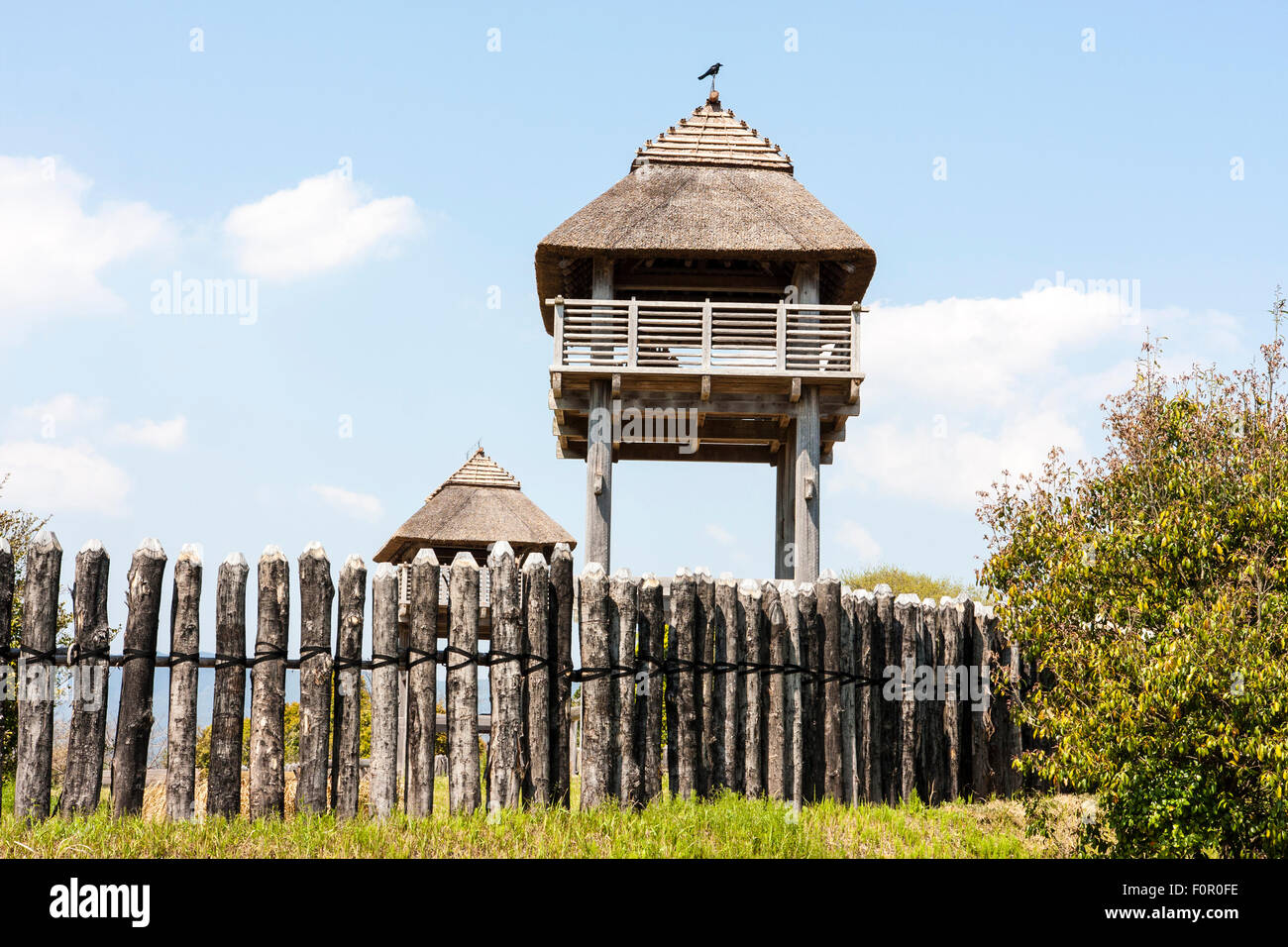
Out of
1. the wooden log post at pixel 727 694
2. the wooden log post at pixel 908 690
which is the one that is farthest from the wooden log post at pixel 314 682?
the wooden log post at pixel 908 690

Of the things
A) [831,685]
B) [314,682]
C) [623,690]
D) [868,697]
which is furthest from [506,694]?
[868,697]

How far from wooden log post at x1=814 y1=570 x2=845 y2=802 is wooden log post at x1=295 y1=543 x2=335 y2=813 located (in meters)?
4.47

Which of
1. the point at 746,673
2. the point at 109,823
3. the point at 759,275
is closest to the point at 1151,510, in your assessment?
the point at 746,673

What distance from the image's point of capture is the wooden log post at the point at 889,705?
1139 centimetres

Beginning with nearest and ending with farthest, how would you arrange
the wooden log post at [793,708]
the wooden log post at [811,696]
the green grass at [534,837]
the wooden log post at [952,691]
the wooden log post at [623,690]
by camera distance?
the green grass at [534,837], the wooden log post at [623,690], the wooden log post at [793,708], the wooden log post at [811,696], the wooden log post at [952,691]

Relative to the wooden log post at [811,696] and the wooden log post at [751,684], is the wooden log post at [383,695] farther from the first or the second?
the wooden log post at [811,696]

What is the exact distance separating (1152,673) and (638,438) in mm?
10892

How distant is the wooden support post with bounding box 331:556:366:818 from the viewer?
855cm

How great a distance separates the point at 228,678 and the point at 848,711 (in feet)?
18.0

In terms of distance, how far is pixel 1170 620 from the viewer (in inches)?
312

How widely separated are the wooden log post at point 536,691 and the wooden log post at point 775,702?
81.6 inches

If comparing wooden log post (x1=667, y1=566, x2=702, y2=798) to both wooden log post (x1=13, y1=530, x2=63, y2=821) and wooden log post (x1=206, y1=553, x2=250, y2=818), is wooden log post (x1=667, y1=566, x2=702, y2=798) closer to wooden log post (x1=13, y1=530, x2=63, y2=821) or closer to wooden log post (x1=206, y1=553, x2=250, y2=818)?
wooden log post (x1=206, y1=553, x2=250, y2=818)

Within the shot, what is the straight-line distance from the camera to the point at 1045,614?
8898mm

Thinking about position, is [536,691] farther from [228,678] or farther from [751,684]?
[228,678]
